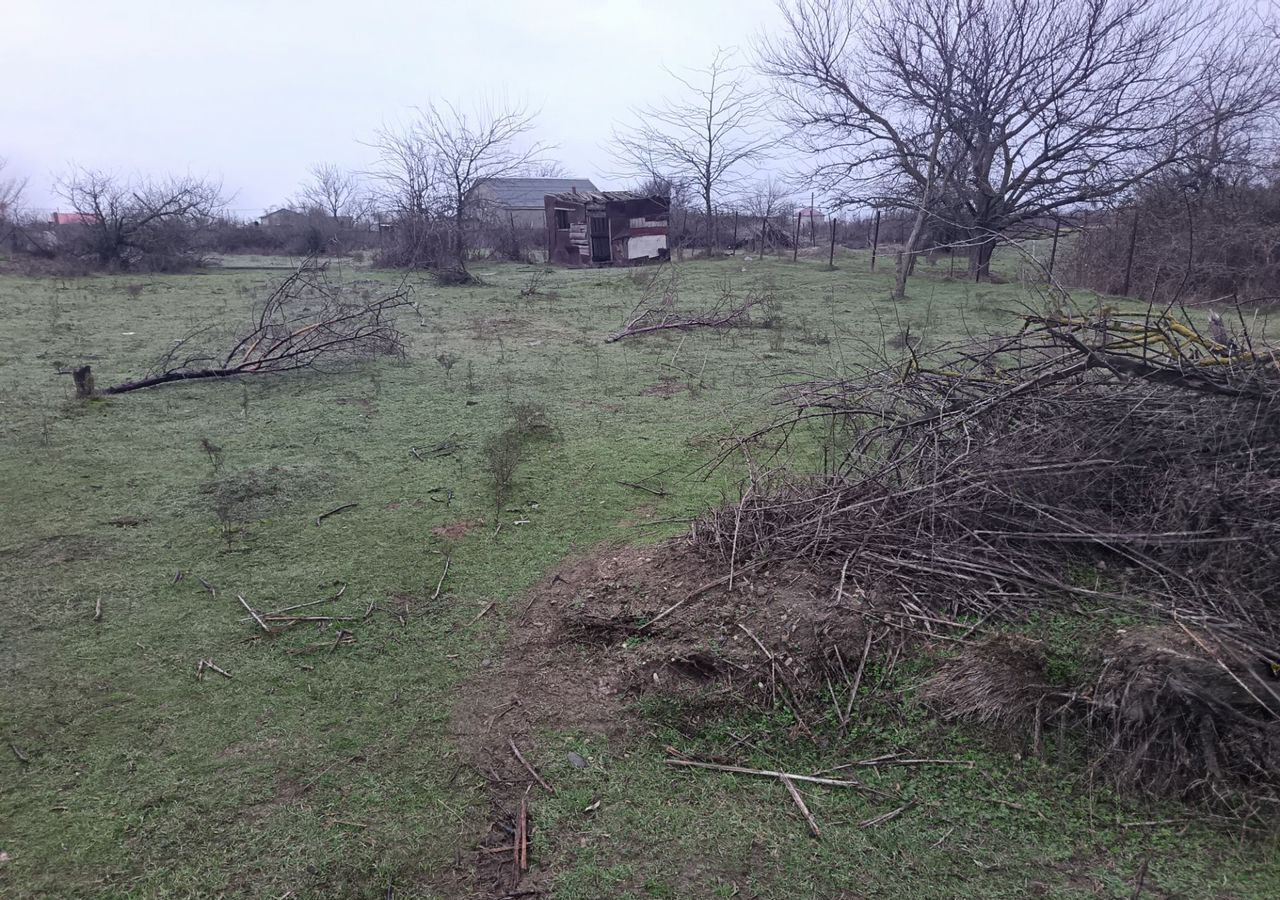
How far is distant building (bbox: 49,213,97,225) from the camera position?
20281 mm

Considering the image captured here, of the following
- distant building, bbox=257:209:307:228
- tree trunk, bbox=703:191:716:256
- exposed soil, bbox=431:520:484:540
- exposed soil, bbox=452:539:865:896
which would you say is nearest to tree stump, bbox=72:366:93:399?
exposed soil, bbox=431:520:484:540

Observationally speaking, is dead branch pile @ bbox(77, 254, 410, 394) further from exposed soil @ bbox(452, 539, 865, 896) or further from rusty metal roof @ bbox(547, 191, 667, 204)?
rusty metal roof @ bbox(547, 191, 667, 204)

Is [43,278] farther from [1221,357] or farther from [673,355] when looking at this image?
[1221,357]

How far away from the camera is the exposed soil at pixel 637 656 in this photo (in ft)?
8.68

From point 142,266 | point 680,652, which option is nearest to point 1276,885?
point 680,652

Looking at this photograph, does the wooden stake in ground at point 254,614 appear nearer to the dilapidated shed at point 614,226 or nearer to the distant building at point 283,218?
the dilapidated shed at point 614,226

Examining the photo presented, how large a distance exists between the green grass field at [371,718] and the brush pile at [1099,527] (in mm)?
225

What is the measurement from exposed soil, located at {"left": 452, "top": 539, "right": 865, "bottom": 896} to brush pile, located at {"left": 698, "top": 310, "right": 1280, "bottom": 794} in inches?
7.5

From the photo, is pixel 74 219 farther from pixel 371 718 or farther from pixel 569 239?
pixel 371 718

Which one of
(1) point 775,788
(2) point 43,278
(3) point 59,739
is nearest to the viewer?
(1) point 775,788

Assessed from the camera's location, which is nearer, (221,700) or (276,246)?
(221,700)

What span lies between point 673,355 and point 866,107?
12032mm

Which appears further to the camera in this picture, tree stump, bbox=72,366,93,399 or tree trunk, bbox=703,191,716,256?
tree trunk, bbox=703,191,716,256

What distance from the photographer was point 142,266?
2086cm
